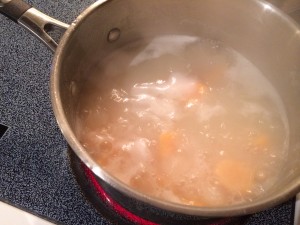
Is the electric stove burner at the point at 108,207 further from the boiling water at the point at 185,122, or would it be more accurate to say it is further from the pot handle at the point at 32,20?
the pot handle at the point at 32,20

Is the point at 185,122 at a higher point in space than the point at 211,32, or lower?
lower

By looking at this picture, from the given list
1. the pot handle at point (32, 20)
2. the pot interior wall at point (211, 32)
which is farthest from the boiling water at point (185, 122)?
the pot handle at point (32, 20)

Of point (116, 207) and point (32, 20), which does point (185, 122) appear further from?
point (32, 20)

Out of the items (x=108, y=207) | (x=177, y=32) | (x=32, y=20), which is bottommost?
(x=108, y=207)

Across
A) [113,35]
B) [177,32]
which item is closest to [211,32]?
[177,32]

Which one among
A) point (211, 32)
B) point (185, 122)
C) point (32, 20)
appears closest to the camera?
point (32, 20)

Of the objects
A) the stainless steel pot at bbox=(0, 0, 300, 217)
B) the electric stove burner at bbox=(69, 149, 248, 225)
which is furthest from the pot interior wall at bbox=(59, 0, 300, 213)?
the electric stove burner at bbox=(69, 149, 248, 225)
